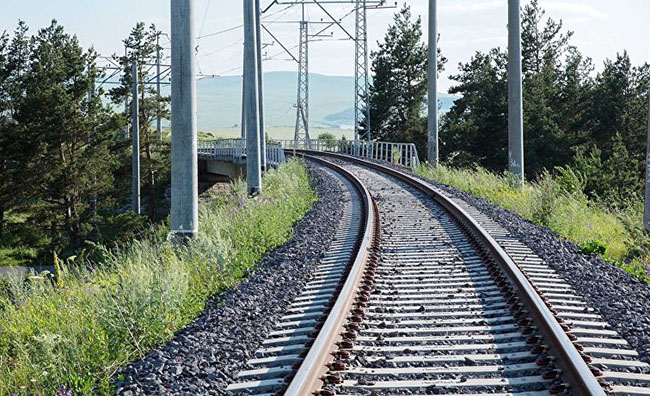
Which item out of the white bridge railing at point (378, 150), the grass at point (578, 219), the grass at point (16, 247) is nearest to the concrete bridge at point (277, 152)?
the white bridge railing at point (378, 150)

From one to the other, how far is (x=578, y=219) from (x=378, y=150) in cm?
3326

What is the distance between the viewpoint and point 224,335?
6.61 meters

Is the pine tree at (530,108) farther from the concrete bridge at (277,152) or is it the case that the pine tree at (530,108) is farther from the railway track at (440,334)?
the railway track at (440,334)

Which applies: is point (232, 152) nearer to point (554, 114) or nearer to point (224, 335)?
point (554, 114)

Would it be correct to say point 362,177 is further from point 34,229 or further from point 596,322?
point 34,229

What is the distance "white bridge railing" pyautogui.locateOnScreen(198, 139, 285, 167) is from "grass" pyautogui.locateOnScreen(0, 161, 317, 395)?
81.1ft

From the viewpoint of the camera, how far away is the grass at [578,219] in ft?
36.6

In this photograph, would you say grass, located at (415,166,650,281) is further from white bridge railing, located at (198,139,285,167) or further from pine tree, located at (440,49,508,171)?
pine tree, located at (440,49,508,171)

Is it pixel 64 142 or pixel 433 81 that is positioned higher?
pixel 433 81

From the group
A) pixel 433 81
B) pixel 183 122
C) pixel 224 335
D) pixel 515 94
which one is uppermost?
pixel 433 81

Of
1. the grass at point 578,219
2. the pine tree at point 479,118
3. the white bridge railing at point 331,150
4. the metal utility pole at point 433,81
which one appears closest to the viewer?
the grass at point 578,219

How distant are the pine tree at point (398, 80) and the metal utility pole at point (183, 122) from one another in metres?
59.3

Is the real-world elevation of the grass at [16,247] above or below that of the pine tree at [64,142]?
below

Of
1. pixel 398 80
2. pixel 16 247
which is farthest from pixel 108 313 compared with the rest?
pixel 398 80
